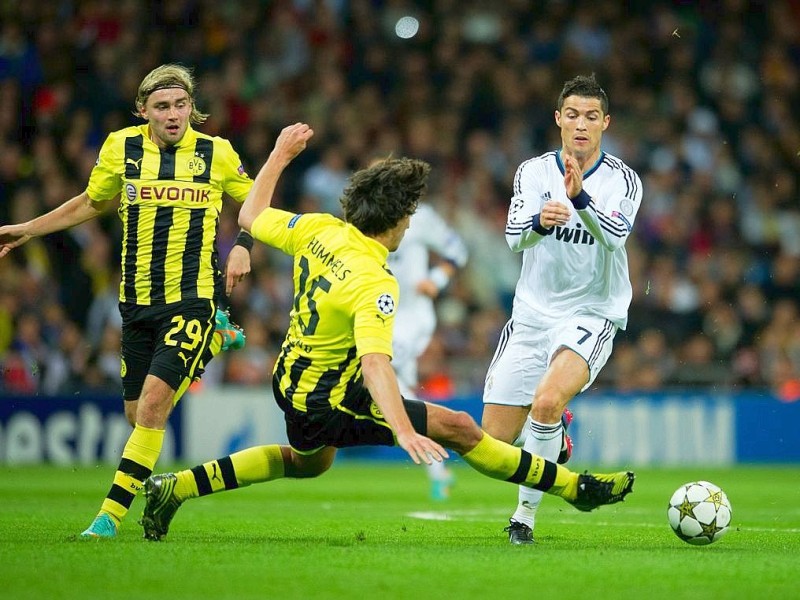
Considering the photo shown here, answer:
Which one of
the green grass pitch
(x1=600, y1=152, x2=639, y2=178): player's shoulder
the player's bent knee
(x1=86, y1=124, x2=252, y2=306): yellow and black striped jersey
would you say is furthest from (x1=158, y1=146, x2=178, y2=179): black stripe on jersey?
(x1=600, y1=152, x2=639, y2=178): player's shoulder

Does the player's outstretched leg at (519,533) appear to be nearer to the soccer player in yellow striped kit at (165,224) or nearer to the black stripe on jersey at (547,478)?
the black stripe on jersey at (547,478)

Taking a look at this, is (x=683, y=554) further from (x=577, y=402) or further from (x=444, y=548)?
(x=577, y=402)

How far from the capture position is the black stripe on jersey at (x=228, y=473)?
656 cm

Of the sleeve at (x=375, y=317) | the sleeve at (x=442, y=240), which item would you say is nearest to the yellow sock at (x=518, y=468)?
the sleeve at (x=375, y=317)

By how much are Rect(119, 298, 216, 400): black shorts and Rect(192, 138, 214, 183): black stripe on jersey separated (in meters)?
0.69

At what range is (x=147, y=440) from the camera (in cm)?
690

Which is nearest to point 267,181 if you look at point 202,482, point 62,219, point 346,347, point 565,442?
point 346,347

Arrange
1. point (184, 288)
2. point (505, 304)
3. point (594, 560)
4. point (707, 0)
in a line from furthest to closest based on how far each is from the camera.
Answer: point (707, 0) → point (505, 304) → point (184, 288) → point (594, 560)

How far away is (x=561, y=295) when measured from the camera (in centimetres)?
766

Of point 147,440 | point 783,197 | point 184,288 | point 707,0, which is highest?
point 707,0

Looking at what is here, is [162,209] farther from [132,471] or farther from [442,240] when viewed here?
[442,240]

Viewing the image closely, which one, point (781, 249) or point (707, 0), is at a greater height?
point (707, 0)

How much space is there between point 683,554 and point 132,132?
377 centimetres

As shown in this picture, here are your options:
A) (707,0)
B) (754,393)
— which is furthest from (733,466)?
(707,0)
